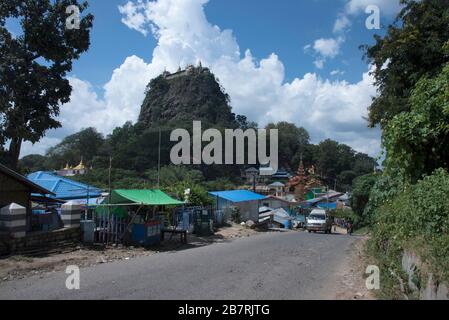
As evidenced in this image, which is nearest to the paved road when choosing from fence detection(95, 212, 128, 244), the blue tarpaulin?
fence detection(95, 212, 128, 244)

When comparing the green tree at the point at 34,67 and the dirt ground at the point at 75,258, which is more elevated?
the green tree at the point at 34,67

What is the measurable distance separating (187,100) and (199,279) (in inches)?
5066

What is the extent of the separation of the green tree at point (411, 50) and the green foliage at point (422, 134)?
7.12 metres

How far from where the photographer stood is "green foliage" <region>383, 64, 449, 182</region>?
1149 cm

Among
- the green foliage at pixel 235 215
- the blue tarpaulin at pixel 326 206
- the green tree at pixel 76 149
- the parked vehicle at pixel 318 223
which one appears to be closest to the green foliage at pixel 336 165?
the blue tarpaulin at pixel 326 206

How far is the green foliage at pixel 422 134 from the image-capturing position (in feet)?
37.7

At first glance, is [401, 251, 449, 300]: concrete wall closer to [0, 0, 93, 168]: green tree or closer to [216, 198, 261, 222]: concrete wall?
[0, 0, 93, 168]: green tree

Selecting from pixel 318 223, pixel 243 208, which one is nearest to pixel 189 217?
pixel 243 208

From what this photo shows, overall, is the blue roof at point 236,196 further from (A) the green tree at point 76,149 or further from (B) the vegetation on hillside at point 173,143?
(A) the green tree at point 76,149

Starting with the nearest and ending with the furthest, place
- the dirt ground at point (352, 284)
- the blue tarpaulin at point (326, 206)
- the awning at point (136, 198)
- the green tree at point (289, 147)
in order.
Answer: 1. the dirt ground at point (352, 284)
2. the awning at point (136, 198)
3. the blue tarpaulin at point (326, 206)
4. the green tree at point (289, 147)

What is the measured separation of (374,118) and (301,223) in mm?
22211

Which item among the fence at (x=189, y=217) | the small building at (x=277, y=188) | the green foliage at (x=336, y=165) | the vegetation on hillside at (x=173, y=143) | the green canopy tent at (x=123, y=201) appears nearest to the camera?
the green canopy tent at (x=123, y=201)

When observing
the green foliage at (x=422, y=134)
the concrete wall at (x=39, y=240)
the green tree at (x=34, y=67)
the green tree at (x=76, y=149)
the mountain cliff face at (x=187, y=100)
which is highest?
the mountain cliff face at (x=187, y=100)

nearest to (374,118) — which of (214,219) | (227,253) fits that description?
(214,219)
